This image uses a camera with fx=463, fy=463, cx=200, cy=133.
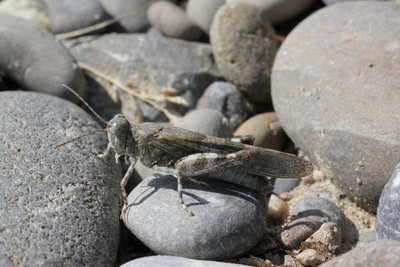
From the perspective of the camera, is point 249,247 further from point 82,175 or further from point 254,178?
point 82,175

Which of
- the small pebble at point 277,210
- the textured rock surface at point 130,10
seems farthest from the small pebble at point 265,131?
the textured rock surface at point 130,10

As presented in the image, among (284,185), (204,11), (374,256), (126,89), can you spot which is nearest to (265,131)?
(284,185)

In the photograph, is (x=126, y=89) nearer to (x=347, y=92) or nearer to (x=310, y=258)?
(x=347, y=92)

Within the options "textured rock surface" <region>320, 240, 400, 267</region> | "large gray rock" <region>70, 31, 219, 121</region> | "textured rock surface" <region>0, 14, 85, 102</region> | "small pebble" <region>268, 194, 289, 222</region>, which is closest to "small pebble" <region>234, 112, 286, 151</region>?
"small pebble" <region>268, 194, 289, 222</region>

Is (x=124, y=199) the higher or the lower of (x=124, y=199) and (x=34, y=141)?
the lower

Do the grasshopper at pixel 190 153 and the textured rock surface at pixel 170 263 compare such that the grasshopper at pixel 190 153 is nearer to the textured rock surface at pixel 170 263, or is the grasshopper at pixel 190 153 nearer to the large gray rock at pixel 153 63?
the textured rock surface at pixel 170 263

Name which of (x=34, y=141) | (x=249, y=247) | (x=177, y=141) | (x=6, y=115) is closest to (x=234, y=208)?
(x=249, y=247)
